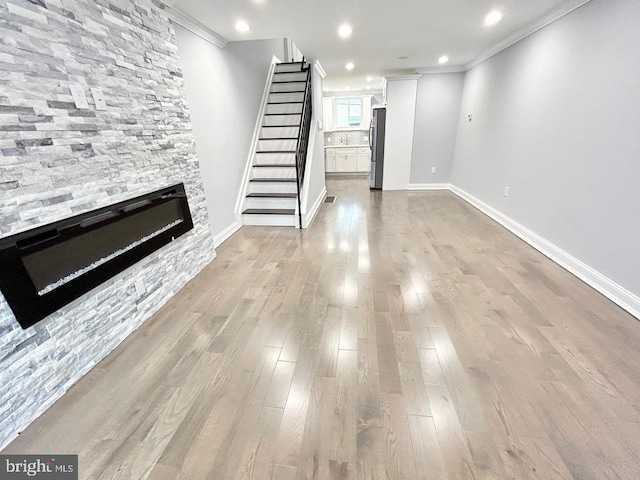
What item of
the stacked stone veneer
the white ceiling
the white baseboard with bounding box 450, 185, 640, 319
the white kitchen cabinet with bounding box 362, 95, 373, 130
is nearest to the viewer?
the stacked stone veneer

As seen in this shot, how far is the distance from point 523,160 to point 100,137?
14.2ft

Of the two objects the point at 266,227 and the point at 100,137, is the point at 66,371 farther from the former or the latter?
the point at 266,227

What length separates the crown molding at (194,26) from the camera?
2.53m

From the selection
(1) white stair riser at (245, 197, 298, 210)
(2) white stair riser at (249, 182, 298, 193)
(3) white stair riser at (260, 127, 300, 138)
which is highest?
(3) white stair riser at (260, 127, 300, 138)

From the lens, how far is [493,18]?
9.63ft

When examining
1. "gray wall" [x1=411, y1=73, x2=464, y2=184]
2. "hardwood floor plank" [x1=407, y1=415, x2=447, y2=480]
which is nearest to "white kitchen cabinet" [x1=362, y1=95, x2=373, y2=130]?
"gray wall" [x1=411, y1=73, x2=464, y2=184]

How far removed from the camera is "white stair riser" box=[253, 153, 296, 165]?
4613 millimetres

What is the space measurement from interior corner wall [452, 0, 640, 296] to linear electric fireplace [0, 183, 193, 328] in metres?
3.70

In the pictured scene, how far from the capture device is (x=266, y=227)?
4141 millimetres

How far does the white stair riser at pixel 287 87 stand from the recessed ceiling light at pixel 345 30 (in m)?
2.08

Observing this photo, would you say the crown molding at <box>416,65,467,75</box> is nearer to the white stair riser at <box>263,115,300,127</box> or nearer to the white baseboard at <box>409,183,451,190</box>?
the white baseboard at <box>409,183,451,190</box>

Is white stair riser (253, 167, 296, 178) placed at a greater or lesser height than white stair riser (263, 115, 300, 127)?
lesser

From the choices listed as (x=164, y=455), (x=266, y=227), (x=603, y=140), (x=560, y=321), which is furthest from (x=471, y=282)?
(x=266, y=227)

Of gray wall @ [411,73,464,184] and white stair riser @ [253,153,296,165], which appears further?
gray wall @ [411,73,464,184]
